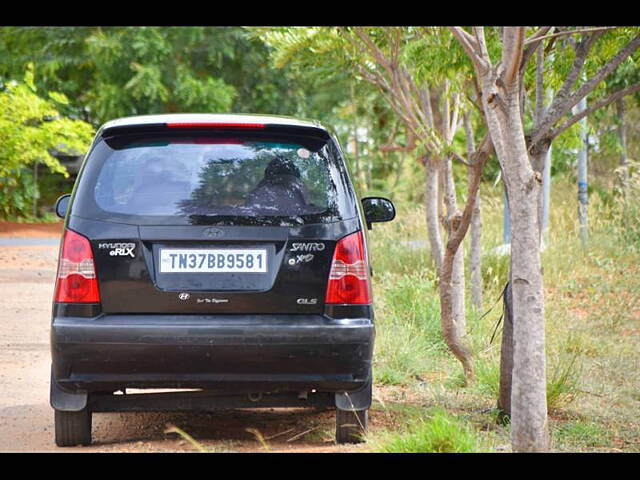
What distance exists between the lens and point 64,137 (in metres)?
21.5

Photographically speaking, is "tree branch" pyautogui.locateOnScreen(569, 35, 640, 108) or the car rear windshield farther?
"tree branch" pyautogui.locateOnScreen(569, 35, 640, 108)

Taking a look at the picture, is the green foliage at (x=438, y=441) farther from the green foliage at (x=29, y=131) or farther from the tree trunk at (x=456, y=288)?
the green foliage at (x=29, y=131)

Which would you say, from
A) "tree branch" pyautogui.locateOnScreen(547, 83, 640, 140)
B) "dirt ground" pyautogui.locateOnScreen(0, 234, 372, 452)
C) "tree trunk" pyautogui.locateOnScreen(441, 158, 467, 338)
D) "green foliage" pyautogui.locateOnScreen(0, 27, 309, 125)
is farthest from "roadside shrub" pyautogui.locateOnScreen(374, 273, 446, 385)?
"green foliage" pyautogui.locateOnScreen(0, 27, 309, 125)

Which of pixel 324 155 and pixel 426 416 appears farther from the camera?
pixel 426 416

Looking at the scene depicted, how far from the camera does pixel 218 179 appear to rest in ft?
18.2

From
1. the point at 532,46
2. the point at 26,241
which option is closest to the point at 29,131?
the point at 26,241

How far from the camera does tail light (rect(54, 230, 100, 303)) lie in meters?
5.35

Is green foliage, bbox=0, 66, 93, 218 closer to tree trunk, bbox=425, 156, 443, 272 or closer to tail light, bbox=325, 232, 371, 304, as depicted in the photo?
tree trunk, bbox=425, 156, 443, 272

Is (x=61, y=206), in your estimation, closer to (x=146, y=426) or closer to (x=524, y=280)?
(x=146, y=426)

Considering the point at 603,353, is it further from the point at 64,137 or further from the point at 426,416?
the point at 64,137

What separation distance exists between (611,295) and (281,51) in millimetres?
4697

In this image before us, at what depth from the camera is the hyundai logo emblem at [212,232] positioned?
5.36 meters

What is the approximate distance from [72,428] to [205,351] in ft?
3.28
